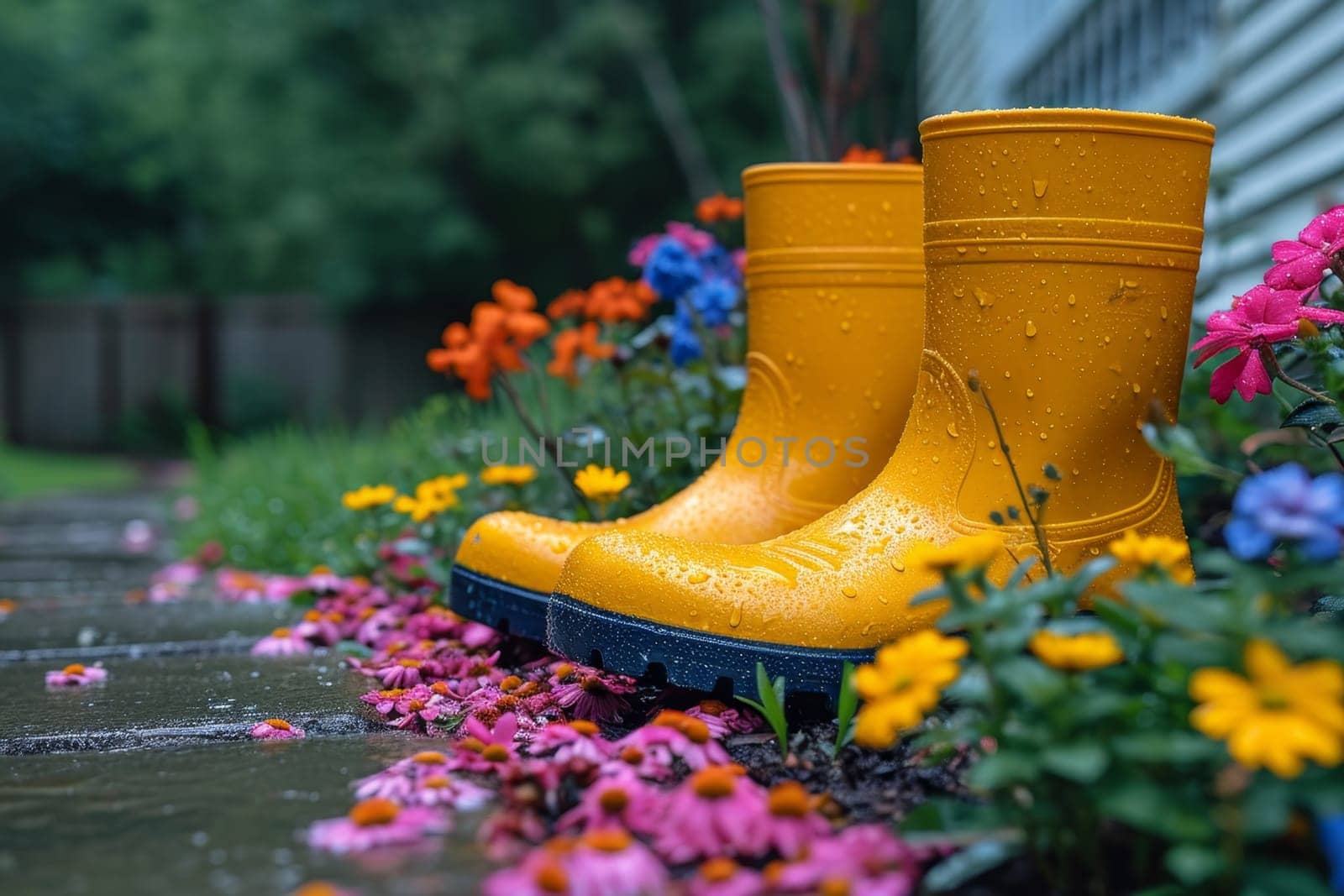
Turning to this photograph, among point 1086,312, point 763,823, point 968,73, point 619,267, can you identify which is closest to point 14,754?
point 763,823

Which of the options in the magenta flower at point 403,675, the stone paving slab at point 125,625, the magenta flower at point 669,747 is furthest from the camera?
the stone paving slab at point 125,625

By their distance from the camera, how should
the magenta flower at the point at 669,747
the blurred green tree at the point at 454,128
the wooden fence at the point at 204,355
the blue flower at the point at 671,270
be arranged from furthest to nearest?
the wooden fence at the point at 204,355 < the blurred green tree at the point at 454,128 < the blue flower at the point at 671,270 < the magenta flower at the point at 669,747

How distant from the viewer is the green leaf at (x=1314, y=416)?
126cm

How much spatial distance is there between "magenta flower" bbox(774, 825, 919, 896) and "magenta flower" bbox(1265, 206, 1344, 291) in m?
0.82

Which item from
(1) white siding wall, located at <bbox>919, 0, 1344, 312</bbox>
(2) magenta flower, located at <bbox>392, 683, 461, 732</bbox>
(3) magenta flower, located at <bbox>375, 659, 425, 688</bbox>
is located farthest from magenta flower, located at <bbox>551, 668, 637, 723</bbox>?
(1) white siding wall, located at <bbox>919, 0, 1344, 312</bbox>

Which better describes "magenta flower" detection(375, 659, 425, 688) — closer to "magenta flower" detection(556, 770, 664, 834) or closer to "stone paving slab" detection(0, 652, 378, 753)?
"stone paving slab" detection(0, 652, 378, 753)

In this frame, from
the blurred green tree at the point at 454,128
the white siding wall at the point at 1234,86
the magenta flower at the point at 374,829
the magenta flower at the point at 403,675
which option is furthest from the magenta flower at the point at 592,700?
the blurred green tree at the point at 454,128

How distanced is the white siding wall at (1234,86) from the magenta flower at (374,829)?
6.43ft

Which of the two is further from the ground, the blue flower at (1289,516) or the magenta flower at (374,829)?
Answer: the blue flower at (1289,516)

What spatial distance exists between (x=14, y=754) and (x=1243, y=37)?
3071 millimetres

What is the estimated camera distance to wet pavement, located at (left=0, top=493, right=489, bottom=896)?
2.93ft

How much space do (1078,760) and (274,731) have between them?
864 millimetres

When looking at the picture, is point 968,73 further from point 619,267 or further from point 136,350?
point 136,350

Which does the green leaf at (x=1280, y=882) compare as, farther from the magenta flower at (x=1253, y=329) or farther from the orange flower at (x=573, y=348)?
the orange flower at (x=573, y=348)
